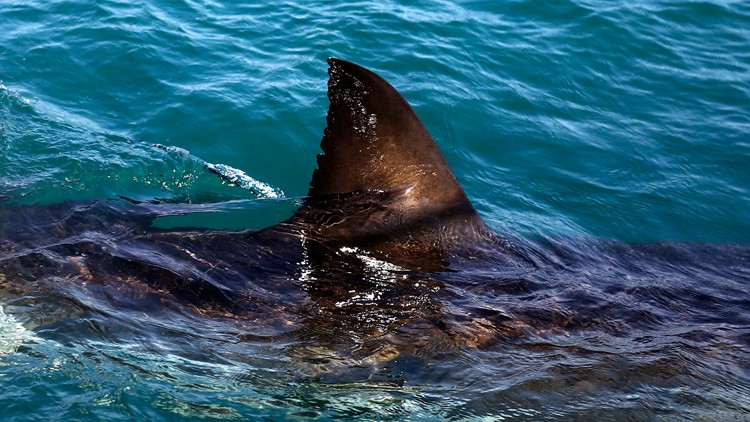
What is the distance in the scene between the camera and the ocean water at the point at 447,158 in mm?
5051

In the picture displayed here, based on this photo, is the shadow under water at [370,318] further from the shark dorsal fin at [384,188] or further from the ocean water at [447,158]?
the shark dorsal fin at [384,188]

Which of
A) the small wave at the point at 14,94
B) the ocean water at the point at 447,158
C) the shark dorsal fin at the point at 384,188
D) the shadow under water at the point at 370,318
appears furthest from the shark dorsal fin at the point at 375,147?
the small wave at the point at 14,94

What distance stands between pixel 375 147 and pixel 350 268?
0.85 m

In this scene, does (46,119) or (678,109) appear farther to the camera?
(678,109)

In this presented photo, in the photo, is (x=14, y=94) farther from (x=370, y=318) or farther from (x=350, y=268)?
(x=370, y=318)

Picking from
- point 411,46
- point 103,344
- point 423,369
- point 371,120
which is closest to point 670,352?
point 423,369

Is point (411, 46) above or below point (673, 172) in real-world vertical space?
above

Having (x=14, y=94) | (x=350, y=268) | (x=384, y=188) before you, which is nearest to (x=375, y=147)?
(x=384, y=188)

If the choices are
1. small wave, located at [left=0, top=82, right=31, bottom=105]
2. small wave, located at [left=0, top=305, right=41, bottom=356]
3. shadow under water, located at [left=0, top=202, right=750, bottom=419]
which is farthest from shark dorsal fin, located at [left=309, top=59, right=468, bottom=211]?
small wave, located at [left=0, top=82, right=31, bottom=105]

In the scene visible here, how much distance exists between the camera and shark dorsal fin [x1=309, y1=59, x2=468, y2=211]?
222 inches

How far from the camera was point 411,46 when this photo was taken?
37.2 ft

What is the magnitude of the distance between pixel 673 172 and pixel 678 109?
1547mm

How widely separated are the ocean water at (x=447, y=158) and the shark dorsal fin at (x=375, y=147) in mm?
730

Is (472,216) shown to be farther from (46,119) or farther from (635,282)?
(46,119)
